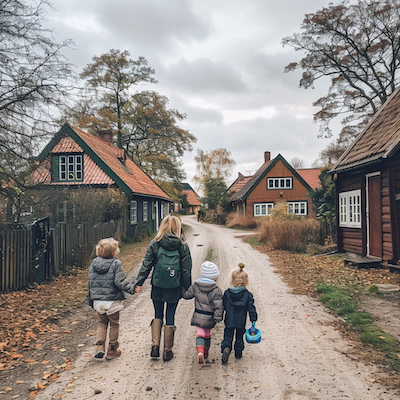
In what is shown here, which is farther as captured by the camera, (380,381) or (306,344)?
(306,344)

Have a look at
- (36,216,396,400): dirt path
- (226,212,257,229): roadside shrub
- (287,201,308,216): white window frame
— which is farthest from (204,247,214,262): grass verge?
(287,201,308,216): white window frame

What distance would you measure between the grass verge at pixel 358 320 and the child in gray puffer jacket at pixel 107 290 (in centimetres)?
328

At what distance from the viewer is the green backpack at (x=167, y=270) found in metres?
4.18

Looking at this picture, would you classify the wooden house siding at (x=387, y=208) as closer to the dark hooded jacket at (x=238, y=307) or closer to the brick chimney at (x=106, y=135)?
the dark hooded jacket at (x=238, y=307)

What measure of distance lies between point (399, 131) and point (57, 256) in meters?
9.93

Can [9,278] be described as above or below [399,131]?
below

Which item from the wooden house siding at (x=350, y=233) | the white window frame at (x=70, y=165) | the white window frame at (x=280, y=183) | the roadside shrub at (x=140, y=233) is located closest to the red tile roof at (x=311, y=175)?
the white window frame at (x=280, y=183)

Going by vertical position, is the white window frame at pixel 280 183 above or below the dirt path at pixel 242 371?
above

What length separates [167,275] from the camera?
4.18m

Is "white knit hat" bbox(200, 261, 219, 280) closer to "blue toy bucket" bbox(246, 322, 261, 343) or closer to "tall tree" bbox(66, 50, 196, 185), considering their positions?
"blue toy bucket" bbox(246, 322, 261, 343)

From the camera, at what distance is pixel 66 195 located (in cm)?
1293

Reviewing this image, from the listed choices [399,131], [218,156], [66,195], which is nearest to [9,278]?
[66,195]

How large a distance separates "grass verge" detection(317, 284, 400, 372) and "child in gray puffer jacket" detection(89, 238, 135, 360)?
3280mm

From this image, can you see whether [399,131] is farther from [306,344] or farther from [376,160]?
[306,344]
